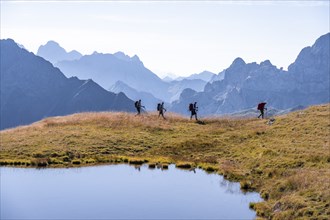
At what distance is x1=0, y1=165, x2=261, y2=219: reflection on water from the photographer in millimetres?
28812

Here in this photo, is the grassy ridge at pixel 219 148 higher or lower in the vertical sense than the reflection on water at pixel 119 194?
higher

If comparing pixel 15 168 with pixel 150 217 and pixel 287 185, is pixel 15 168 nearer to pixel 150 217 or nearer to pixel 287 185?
pixel 150 217

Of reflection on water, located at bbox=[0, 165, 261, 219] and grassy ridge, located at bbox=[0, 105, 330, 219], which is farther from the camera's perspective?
grassy ridge, located at bbox=[0, 105, 330, 219]

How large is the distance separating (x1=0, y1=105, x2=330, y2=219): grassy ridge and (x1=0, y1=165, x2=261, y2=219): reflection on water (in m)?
2.54

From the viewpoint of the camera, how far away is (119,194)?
111 ft

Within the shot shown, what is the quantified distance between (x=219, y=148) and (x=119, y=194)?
70.0ft

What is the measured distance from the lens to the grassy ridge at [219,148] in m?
31.7

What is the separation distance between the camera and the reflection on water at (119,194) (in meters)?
28.8

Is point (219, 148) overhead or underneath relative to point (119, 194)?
overhead

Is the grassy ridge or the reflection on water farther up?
the grassy ridge

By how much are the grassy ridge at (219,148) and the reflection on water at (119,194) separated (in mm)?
2540

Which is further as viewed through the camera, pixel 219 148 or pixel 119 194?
pixel 219 148

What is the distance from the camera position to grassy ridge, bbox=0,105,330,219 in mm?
31672

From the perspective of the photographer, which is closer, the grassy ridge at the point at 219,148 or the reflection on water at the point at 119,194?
the reflection on water at the point at 119,194
